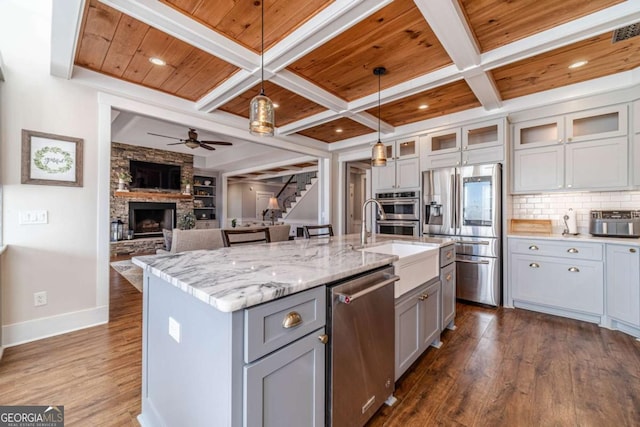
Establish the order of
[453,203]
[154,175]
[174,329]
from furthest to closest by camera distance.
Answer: [154,175], [453,203], [174,329]

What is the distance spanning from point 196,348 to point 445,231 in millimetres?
3543

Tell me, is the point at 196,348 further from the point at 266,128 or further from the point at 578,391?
the point at 578,391

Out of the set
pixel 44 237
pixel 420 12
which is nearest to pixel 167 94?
pixel 44 237

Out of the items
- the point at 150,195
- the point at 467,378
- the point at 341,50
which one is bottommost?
the point at 467,378

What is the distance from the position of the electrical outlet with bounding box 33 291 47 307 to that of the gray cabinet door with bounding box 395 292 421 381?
10.6ft

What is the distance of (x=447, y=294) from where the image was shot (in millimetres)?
2566

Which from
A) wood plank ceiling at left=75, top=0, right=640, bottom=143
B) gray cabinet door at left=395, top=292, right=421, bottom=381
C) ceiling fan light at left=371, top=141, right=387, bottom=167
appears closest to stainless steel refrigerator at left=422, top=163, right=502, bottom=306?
wood plank ceiling at left=75, top=0, right=640, bottom=143

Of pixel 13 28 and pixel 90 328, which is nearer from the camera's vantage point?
pixel 13 28

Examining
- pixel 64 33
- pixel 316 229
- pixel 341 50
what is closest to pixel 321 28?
pixel 341 50

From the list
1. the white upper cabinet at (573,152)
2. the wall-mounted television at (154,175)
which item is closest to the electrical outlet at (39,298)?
the white upper cabinet at (573,152)

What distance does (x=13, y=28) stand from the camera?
8.05 ft

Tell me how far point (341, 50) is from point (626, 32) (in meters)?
2.21

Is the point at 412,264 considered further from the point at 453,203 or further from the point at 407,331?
the point at 453,203

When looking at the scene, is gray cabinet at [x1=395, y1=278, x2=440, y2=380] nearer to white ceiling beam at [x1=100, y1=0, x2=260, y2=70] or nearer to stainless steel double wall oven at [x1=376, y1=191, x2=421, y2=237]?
stainless steel double wall oven at [x1=376, y1=191, x2=421, y2=237]
